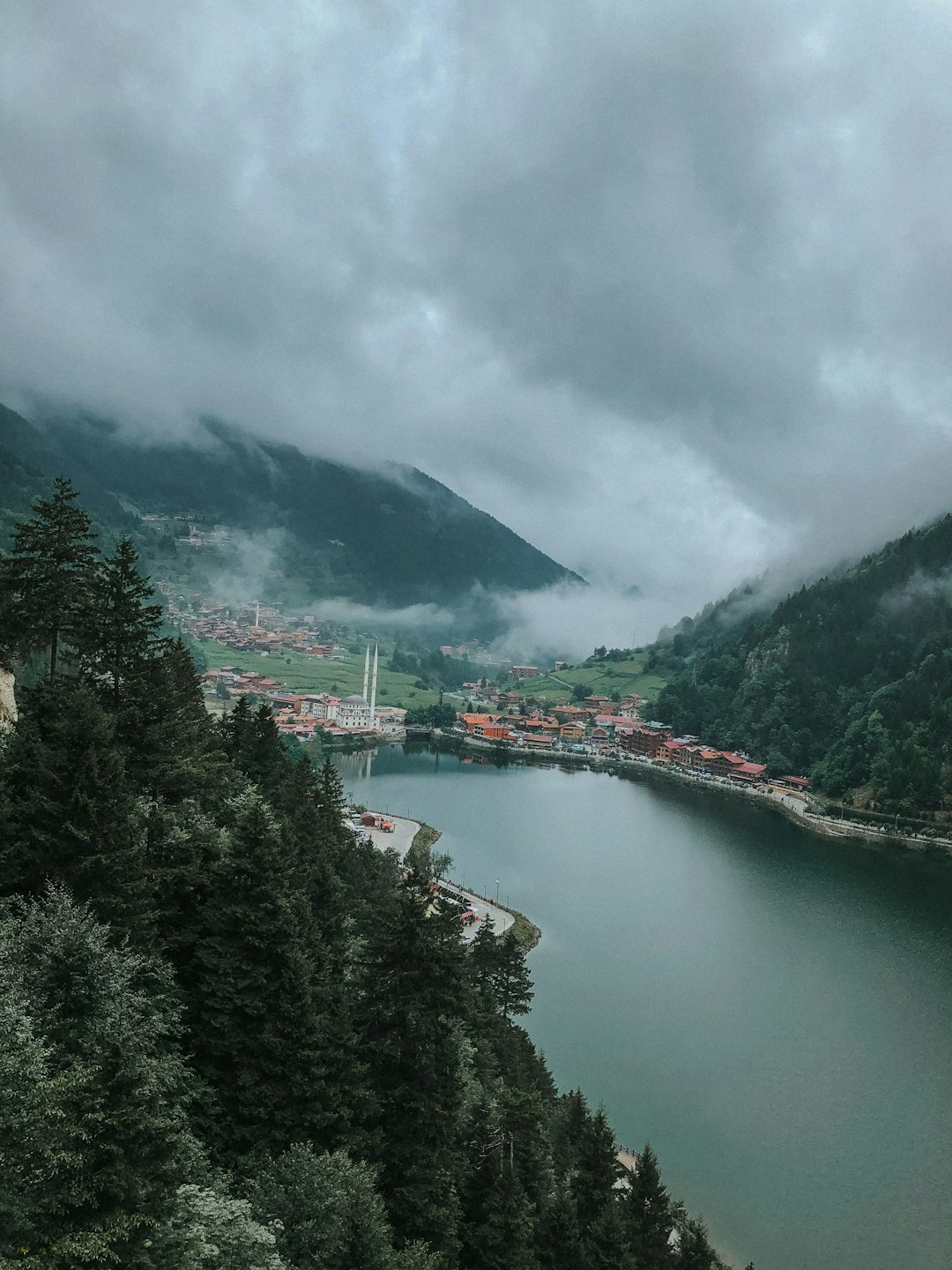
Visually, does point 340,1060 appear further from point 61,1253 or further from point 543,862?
point 543,862

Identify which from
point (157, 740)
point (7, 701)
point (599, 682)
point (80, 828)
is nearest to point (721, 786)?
point (157, 740)

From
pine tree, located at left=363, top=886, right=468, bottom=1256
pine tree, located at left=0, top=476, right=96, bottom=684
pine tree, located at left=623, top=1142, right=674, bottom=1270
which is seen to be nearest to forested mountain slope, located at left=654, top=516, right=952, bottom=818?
pine tree, located at left=623, top=1142, right=674, bottom=1270

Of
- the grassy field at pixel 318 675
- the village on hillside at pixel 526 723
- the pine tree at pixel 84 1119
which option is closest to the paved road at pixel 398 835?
the village on hillside at pixel 526 723

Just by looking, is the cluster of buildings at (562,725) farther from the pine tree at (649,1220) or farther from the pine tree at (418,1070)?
the pine tree at (418,1070)

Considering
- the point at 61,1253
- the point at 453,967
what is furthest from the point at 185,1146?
the point at 453,967

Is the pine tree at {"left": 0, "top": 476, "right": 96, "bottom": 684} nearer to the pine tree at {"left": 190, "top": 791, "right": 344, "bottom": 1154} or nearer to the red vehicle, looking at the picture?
the pine tree at {"left": 190, "top": 791, "right": 344, "bottom": 1154}

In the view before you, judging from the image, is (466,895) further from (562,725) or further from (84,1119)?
(562,725)
